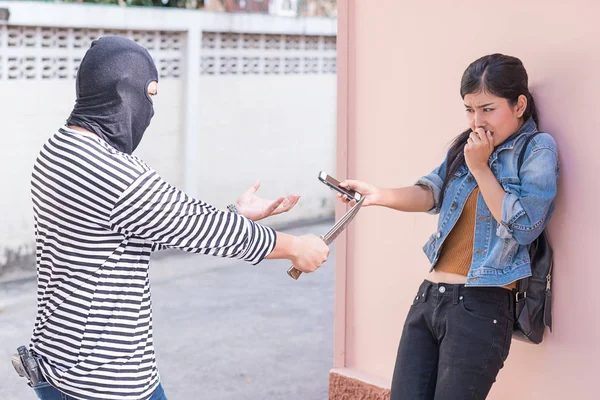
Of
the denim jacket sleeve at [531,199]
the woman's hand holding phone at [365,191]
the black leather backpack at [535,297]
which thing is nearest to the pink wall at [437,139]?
the black leather backpack at [535,297]

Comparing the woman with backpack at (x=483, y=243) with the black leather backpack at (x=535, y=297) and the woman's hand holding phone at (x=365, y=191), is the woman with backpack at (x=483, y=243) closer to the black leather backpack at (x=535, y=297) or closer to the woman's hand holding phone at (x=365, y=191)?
the black leather backpack at (x=535, y=297)

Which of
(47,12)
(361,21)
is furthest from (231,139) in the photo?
(361,21)

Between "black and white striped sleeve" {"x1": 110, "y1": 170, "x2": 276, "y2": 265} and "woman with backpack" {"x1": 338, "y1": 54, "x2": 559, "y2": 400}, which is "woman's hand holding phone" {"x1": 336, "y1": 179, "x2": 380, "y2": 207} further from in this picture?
"black and white striped sleeve" {"x1": 110, "y1": 170, "x2": 276, "y2": 265}

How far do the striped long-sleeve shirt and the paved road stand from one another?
2568 mm

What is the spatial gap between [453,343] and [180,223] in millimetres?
1005

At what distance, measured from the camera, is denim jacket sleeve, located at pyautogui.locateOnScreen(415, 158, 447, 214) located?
3226 mm

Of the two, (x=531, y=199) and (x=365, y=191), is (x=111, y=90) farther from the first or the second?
(x=531, y=199)

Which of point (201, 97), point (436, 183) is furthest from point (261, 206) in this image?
point (201, 97)

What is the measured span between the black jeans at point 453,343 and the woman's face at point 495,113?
0.51 m

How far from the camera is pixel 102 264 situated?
247cm

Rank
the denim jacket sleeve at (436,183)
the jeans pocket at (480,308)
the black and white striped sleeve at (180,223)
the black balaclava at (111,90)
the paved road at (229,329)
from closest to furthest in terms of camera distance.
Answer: the black and white striped sleeve at (180,223) → the black balaclava at (111,90) → the jeans pocket at (480,308) → the denim jacket sleeve at (436,183) → the paved road at (229,329)

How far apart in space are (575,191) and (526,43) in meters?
0.55

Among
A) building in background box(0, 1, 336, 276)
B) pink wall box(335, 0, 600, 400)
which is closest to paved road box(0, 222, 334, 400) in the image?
building in background box(0, 1, 336, 276)

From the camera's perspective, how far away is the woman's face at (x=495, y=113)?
2918mm
